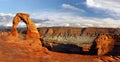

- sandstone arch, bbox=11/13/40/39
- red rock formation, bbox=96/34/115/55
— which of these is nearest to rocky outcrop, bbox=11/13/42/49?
sandstone arch, bbox=11/13/40/39

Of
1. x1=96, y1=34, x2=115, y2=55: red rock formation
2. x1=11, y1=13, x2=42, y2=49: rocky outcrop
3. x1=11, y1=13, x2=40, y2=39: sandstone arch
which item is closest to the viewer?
x1=11, y1=13, x2=42, y2=49: rocky outcrop

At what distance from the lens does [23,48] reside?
2044 inches

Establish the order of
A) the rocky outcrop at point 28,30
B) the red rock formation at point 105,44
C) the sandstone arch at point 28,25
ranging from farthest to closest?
the red rock formation at point 105,44, the sandstone arch at point 28,25, the rocky outcrop at point 28,30

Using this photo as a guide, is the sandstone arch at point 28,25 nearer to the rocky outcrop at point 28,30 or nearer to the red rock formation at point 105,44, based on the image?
the rocky outcrop at point 28,30

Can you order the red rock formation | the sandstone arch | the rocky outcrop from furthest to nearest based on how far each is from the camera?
the red rock formation → the sandstone arch → the rocky outcrop

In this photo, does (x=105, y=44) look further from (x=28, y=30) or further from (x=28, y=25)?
(x=28, y=25)

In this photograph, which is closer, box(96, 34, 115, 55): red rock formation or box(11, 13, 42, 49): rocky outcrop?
box(11, 13, 42, 49): rocky outcrop

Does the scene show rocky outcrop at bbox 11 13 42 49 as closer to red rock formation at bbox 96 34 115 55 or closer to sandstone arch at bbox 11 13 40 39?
sandstone arch at bbox 11 13 40 39

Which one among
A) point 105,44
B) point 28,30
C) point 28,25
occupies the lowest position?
point 105,44

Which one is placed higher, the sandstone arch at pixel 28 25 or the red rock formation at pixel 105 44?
the sandstone arch at pixel 28 25

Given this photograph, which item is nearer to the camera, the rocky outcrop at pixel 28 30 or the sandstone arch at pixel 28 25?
the rocky outcrop at pixel 28 30

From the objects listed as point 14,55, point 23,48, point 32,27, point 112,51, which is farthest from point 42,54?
point 112,51

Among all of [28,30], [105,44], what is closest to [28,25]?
[28,30]

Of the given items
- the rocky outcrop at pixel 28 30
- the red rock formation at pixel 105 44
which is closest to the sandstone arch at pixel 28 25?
the rocky outcrop at pixel 28 30
